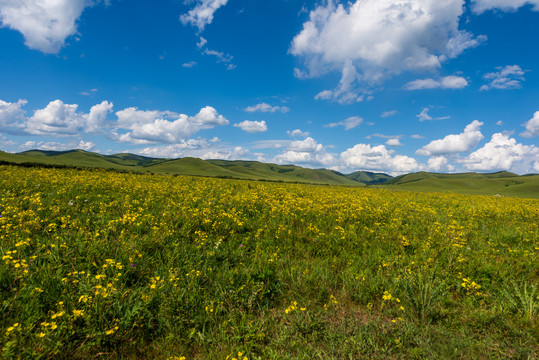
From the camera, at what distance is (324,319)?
3.85 meters

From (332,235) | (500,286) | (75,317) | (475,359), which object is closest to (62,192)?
(75,317)

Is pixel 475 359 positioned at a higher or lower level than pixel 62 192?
lower

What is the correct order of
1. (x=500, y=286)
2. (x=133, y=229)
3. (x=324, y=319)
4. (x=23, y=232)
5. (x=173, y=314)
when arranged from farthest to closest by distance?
(x=133, y=229), (x=23, y=232), (x=500, y=286), (x=324, y=319), (x=173, y=314)

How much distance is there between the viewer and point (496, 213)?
12758 millimetres

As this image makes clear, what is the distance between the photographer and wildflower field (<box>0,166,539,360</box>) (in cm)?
314

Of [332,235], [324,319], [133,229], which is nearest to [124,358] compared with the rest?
[324,319]

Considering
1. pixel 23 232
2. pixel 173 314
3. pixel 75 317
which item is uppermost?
pixel 23 232

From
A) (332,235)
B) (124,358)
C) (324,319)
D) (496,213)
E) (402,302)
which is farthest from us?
(496,213)

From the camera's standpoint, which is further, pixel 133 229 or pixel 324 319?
pixel 133 229

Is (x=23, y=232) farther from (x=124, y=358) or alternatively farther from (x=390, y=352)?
(x=390, y=352)

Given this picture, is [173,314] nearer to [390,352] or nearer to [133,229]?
[390,352]

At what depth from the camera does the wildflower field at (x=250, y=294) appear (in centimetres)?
314

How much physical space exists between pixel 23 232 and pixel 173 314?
4.88 m

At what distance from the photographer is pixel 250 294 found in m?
4.27
